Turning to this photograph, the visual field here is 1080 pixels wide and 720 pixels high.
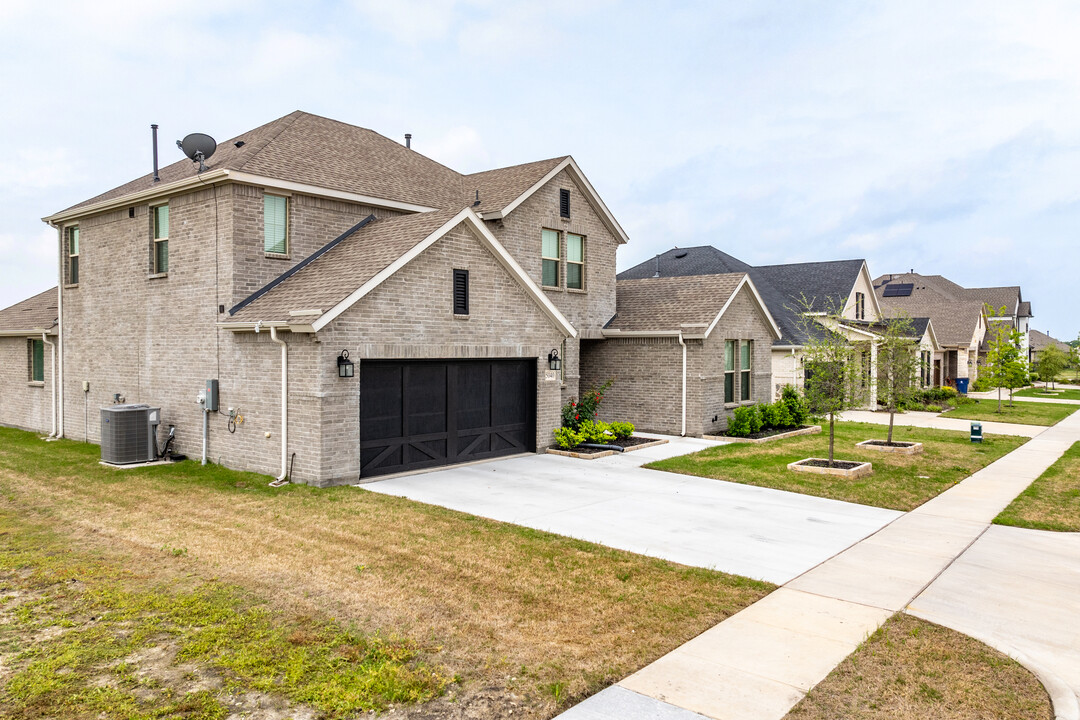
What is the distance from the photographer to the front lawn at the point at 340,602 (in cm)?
520

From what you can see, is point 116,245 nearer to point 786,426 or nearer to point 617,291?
point 617,291

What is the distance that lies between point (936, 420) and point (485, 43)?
2043 centimetres

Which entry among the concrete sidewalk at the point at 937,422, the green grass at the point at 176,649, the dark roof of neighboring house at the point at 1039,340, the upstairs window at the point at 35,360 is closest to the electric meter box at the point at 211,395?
the green grass at the point at 176,649

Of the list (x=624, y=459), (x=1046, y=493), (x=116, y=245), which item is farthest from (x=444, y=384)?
(x=1046, y=493)

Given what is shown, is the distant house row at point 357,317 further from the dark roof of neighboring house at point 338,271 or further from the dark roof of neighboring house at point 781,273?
the dark roof of neighboring house at point 781,273

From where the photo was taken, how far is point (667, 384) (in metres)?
19.8

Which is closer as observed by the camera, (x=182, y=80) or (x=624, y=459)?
(x=624, y=459)

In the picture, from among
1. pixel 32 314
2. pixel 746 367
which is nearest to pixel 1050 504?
pixel 746 367

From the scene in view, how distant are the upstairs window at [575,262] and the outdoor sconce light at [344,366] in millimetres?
9084

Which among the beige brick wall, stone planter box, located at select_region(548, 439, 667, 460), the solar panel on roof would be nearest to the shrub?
stone planter box, located at select_region(548, 439, 667, 460)

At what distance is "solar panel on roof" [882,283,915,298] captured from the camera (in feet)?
181

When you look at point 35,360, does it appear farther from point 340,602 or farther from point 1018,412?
point 1018,412

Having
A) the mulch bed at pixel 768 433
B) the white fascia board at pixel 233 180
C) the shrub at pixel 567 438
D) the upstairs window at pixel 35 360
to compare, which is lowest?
the mulch bed at pixel 768 433

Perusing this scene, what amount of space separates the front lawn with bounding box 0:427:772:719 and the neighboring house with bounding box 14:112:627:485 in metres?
2.33
